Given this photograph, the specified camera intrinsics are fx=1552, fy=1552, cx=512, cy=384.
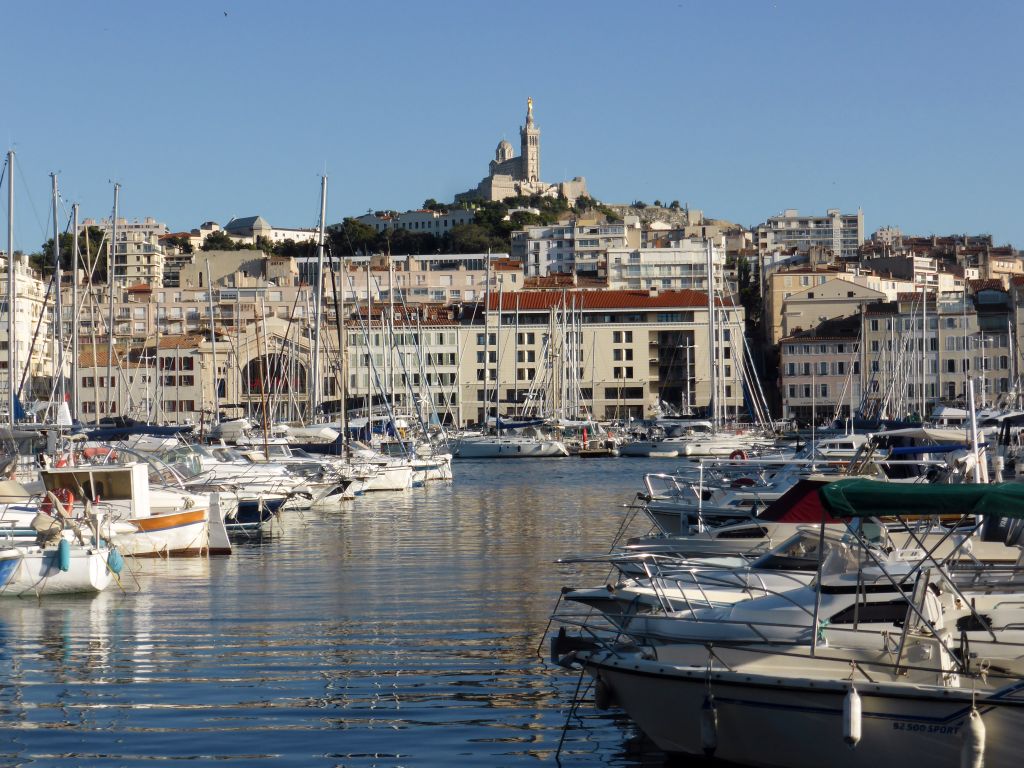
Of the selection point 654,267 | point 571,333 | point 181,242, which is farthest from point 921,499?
point 181,242

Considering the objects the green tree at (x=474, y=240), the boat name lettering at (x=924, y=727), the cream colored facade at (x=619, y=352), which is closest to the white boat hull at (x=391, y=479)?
the boat name lettering at (x=924, y=727)

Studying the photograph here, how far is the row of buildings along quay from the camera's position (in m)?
93.3

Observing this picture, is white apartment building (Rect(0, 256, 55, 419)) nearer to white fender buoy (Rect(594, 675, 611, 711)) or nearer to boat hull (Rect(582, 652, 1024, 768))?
white fender buoy (Rect(594, 675, 611, 711))

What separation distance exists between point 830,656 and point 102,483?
58.4ft

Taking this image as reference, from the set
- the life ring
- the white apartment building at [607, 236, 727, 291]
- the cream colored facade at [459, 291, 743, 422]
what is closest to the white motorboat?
the cream colored facade at [459, 291, 743, 422]

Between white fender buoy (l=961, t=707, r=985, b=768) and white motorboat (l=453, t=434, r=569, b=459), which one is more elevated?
white fender buoy (l=961, t=707, r=985, b=768)

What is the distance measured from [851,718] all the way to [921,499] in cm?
175

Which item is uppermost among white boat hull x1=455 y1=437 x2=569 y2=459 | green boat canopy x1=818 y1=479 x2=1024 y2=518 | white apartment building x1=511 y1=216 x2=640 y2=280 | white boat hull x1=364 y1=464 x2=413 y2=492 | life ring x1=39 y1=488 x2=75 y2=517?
white apartment building x1=511 y1=216 x2=640 y2=280

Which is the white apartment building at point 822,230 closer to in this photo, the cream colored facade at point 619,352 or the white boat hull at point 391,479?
the cream colored facade at point 619,352

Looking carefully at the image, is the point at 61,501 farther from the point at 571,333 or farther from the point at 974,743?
the point at 571,333

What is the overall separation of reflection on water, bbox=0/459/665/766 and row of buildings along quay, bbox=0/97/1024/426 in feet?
146

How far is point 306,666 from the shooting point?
16469mm

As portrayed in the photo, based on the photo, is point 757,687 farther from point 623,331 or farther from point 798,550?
point 623,331

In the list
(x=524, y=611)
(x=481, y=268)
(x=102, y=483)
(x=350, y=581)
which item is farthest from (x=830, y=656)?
(x=481, y=268)
